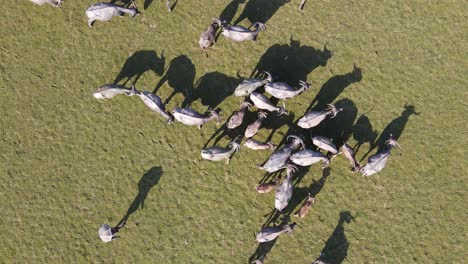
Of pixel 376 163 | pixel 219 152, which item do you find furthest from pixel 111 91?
pixel 376 163

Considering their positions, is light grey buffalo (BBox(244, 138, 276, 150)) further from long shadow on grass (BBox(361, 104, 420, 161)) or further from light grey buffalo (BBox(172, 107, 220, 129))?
long shadow on grass (BBox(361, 104, 420, 161))

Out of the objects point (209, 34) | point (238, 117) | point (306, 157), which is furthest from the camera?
point (209, 34)

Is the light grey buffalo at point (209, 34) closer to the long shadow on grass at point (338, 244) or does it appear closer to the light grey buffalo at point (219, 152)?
the light grey buffalo at point (219, 152)

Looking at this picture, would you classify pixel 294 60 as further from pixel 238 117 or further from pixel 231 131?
pixel 231 131

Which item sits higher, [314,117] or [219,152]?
[314,117]

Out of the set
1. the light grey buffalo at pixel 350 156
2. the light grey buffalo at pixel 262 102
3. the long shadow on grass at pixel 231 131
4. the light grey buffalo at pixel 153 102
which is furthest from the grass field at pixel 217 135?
the light grey buffalo at pixel 262 102

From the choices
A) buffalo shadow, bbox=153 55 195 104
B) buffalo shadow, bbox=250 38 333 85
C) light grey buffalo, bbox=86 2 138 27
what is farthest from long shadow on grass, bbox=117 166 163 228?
light grey buffalo, bbox=86 2 138 27
